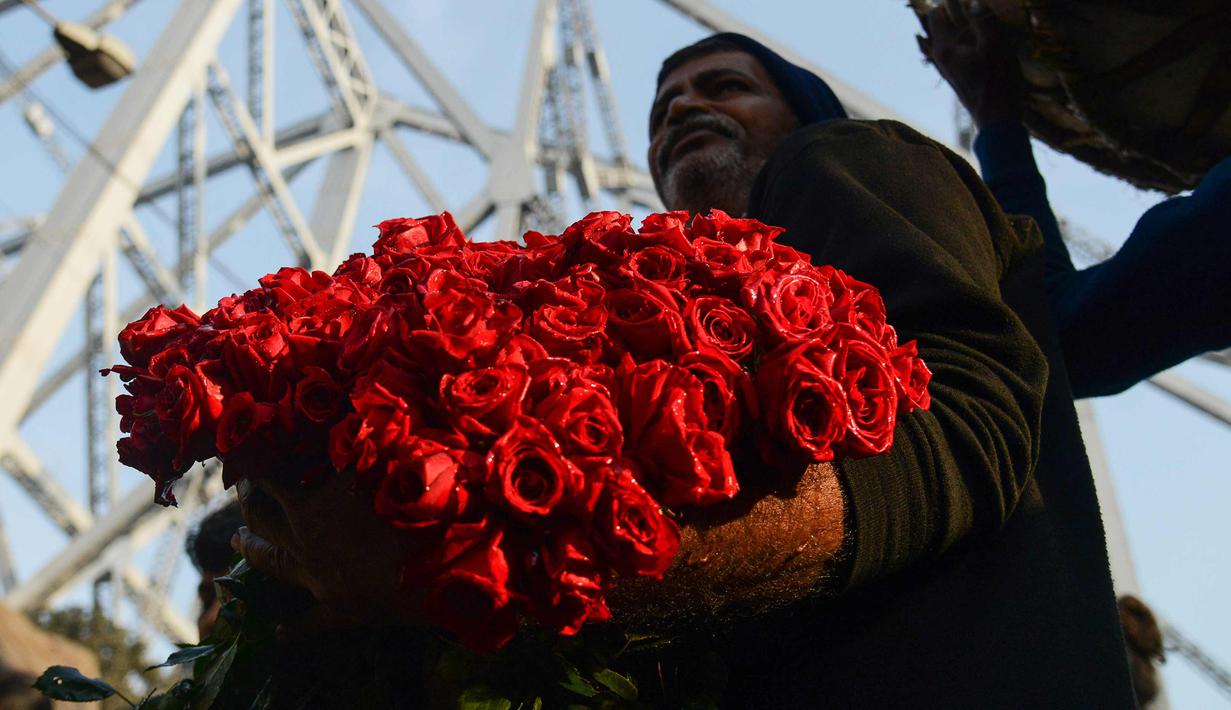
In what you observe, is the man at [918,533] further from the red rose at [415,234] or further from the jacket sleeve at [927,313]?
the red rose at [415,234]

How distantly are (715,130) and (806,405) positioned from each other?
123cm

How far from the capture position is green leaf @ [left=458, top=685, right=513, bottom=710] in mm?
1126

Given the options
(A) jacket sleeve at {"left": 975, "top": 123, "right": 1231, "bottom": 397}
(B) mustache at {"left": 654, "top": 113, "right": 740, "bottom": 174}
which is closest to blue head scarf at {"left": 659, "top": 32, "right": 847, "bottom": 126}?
(B) mustache at {"left": 654, "top": 113, "right": 740, "bottom": 174}

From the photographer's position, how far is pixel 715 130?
7.01ft

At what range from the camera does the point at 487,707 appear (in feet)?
3.68

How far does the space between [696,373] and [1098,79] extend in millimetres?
1367

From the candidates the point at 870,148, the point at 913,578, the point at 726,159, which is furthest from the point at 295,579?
the point at 726,159

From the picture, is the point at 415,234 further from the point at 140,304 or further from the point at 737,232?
the point at 140,304

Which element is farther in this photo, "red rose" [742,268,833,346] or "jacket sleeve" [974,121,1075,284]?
"jacket sleeve" [974,121,1075,284]

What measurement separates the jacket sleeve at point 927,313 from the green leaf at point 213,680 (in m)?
0.69

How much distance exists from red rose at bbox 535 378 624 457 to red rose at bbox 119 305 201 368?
39 cm

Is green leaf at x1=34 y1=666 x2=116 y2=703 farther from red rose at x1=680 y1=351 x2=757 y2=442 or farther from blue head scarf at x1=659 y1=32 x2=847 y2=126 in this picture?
blue head scarf at x1=659 y1=32 x2=847 y2=126

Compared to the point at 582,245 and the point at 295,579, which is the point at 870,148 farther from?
the point at 295,579

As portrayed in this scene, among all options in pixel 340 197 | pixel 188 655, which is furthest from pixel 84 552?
pixel 188 655
